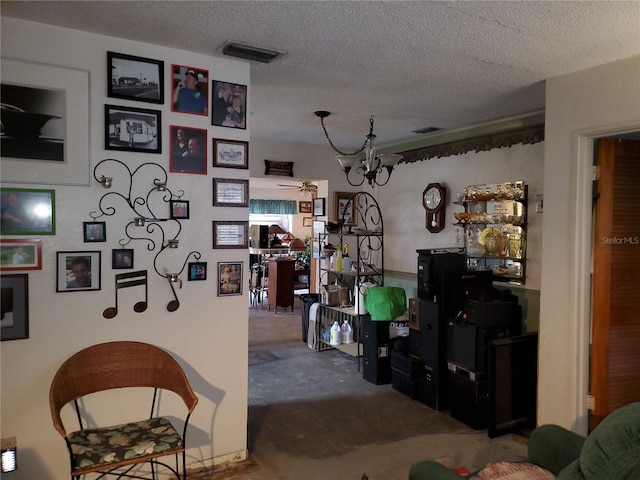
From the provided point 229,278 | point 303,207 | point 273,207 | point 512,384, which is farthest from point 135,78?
point 303,207

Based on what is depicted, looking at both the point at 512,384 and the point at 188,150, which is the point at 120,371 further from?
the point at 512,384

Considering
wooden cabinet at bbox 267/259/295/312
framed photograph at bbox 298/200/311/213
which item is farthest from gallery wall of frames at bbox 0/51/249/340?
framed photograph at bbox 298/200/311/213

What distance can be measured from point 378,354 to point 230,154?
7.74 ft

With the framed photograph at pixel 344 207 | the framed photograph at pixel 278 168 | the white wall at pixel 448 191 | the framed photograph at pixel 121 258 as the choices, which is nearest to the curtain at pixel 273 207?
the framed photograph at pixel 344 207

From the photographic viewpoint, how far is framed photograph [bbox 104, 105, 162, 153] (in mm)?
2406

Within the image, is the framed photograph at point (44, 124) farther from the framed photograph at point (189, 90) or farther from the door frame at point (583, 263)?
the door frame at point (583, 263)

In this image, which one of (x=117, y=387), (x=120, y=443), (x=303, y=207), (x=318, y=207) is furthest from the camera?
(x=303, y=207)

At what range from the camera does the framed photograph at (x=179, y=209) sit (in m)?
2.59

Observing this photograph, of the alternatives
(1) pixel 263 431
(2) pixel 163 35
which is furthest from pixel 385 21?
(1) pixel 263 431

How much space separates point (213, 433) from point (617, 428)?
2.07 m

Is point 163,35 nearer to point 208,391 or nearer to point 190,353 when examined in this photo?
point 190,353

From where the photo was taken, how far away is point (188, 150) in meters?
2.62

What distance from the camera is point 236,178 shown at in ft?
9.11

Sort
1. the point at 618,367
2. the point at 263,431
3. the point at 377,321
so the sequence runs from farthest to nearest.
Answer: the point at 377,321
the point at 263,431
the point at 618,367
